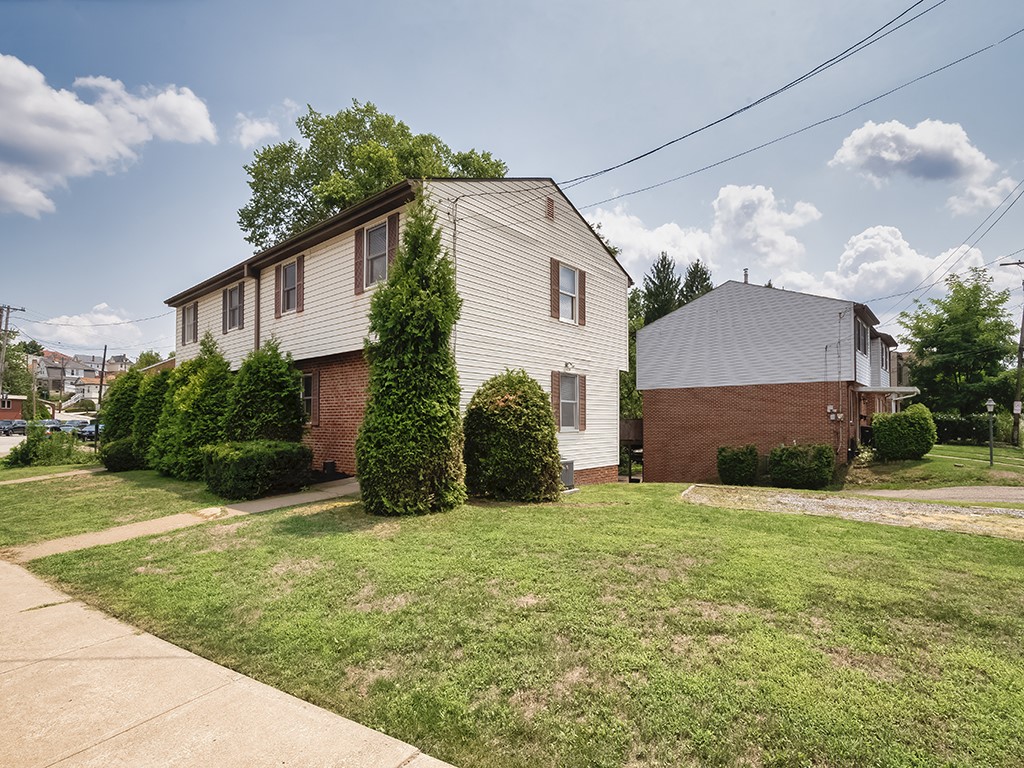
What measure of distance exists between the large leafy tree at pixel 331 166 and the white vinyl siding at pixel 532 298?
13.3 m

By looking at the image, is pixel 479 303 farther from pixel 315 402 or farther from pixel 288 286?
pixel 288 286

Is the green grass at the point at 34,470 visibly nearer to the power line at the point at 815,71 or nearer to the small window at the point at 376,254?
the small window at the point at 376,254

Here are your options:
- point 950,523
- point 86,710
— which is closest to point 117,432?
point 86,710

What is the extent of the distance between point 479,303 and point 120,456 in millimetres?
10964

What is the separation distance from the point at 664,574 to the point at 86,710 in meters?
4.22

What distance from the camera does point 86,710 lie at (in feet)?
9.41

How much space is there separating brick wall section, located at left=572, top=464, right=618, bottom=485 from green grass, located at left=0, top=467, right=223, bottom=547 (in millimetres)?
8150

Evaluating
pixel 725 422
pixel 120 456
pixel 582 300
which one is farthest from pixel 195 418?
pixel 725 422

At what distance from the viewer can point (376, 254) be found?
1112 cm

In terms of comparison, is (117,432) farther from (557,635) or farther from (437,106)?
(557,635)

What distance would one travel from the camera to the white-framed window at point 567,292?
1345cm

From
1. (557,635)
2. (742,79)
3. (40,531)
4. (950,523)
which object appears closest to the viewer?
(557,635)

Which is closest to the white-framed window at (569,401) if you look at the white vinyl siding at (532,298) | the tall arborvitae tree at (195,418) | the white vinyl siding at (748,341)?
the white vinyl siding at (532,298)

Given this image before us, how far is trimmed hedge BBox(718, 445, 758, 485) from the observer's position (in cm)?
1895
